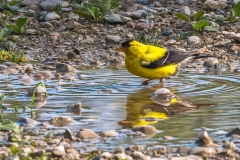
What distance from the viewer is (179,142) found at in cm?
557

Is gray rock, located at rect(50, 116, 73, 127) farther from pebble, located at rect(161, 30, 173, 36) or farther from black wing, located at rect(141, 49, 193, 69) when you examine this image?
pebble, located at rect(161, 30, 173, 36)

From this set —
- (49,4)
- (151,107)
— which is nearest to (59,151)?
(151,107)

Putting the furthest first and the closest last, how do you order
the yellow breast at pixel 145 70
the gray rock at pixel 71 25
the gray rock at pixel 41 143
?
the gray rock at pixel 71 25, the yellow breast at pixel 145 70, the gray rock at pixel 41 143

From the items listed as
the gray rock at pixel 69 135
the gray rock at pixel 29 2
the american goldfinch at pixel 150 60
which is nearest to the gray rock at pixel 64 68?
the american goldfinch at pixel 150 60

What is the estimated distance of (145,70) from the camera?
895cm

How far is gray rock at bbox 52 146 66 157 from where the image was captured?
5066mm

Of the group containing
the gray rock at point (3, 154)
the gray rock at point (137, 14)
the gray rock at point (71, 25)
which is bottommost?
the gray rock at point (3, 154)

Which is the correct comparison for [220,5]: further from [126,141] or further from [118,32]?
[126,141]

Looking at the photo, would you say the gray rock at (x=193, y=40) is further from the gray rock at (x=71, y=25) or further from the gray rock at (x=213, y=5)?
the gray rock at (x=71, y=25)

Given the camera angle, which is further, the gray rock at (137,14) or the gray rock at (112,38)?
the gray rock at (137,14)

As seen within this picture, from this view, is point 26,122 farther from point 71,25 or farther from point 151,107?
point 71,25

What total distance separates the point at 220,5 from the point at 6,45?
4364 millimetres

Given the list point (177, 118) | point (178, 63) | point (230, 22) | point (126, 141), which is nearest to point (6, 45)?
point (178, 63)

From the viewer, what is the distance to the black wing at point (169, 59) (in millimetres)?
9023
